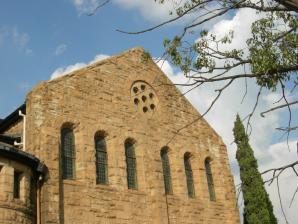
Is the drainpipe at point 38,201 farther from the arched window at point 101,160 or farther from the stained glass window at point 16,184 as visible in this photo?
the arched window at point 101,160

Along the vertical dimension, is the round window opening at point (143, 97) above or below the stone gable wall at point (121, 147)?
above

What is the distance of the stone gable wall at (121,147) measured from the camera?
15.7 meters

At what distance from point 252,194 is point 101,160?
29.5 ft

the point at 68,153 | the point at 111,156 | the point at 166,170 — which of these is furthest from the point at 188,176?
the point at 68,153

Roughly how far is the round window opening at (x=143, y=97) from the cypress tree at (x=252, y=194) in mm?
5287

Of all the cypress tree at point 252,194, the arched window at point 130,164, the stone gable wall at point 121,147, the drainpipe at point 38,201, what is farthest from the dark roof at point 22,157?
the cypress tree at point 252,194

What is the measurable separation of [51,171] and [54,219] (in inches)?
63.6

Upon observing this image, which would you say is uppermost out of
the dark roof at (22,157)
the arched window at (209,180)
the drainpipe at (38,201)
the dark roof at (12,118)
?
the dark roof at (12,118)

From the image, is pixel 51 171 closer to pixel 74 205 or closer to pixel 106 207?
pixel 74 205

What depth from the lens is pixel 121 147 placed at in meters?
18.3

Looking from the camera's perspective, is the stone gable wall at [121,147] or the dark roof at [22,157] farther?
the stone gable wall at [121,147]

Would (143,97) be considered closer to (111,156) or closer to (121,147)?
(121,147)

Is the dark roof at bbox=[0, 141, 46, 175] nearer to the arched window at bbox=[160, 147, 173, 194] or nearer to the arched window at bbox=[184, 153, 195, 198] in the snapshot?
the arched window at bbox=[160, 147, 173, 194]

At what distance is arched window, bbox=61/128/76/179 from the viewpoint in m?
16.3
